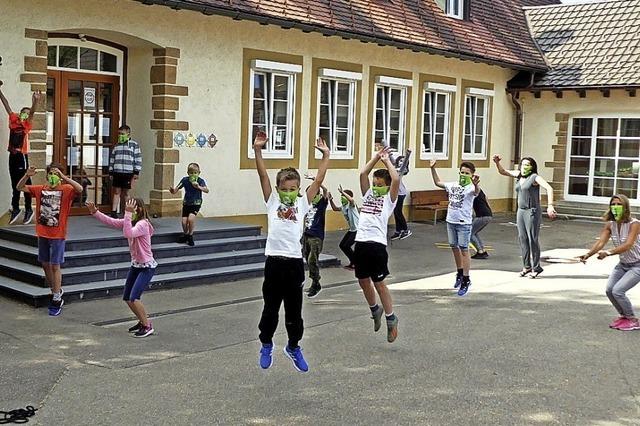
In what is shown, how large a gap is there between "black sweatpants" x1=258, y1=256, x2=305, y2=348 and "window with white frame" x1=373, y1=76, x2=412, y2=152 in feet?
38.2

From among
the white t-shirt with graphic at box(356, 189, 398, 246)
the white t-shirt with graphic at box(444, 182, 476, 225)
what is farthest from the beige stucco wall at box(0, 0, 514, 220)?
the white t-shirt with graphic at box(356, 189, 398, 246)

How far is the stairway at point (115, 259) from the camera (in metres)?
9.88

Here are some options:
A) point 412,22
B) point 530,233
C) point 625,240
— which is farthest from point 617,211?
point 412,22

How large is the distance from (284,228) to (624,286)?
4160 mm

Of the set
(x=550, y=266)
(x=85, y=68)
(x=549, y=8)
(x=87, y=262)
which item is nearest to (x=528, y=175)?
(x=550, y=266)

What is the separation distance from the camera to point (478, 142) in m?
21.4

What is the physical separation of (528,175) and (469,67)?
9086 millimetres

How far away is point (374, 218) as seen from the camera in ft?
25.9

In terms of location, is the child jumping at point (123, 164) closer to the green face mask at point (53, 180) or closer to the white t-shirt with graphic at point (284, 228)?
the green face mask at point (53, 180)

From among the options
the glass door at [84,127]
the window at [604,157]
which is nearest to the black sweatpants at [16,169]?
the glass door at [84,127]

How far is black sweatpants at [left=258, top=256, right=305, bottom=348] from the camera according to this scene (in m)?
6.56

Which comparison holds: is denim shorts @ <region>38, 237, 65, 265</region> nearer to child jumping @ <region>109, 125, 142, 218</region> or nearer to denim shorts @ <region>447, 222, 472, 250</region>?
child jumping @ <region>109, 125, 142, 218</region>

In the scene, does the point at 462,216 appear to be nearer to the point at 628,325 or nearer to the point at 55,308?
the point at 628,325

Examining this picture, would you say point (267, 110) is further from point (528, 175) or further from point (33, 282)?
point (33, 282)
